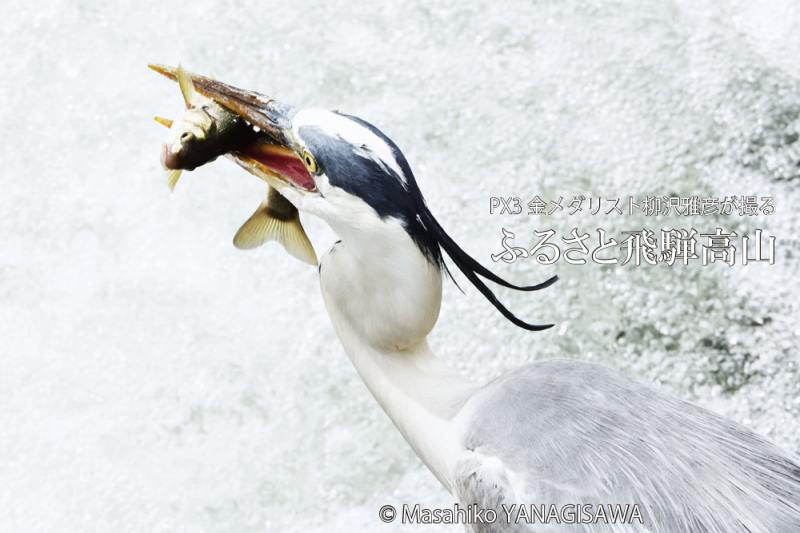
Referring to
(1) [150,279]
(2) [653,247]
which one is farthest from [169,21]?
(2) [653,247]

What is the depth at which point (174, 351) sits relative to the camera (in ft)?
8.22

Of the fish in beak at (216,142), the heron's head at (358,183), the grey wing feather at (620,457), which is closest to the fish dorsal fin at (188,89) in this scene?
the fish in beak at (216,142)

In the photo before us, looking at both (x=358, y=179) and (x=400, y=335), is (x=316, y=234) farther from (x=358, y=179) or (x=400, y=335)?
(x=358, y=179)

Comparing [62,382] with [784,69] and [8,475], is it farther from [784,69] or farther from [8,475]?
[784,69]

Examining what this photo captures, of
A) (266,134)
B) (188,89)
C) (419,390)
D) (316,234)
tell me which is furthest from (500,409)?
(316,234)

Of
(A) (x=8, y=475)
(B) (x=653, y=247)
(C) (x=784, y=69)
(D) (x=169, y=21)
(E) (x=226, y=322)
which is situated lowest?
(A) (x=8, y=475)

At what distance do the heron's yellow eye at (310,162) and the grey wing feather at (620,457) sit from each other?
17.6 inches

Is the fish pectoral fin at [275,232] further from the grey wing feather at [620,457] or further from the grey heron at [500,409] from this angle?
the grey wing feather at [620,457]

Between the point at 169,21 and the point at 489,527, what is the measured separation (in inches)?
90.1

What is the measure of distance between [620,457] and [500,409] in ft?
0.62

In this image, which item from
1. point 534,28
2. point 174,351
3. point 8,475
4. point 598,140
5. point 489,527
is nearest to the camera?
point 489,527

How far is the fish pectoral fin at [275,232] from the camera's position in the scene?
1631 mm

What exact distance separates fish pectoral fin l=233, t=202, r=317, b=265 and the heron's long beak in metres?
0.11

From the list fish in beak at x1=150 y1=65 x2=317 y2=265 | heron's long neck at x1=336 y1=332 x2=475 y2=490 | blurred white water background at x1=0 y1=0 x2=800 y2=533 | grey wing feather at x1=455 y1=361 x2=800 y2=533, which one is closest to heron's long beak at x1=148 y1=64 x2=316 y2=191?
fish in beak at x1=150 y1=65 x2=317 y2=265
